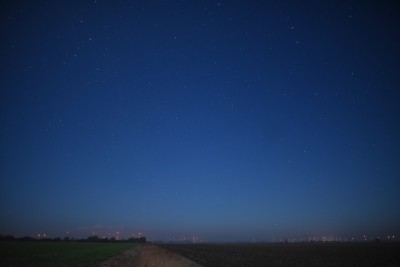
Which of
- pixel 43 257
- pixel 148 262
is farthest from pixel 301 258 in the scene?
pixel 43 257

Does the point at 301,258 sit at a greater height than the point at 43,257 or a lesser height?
lesser

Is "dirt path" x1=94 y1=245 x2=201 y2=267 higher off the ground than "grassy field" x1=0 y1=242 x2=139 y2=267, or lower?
lower

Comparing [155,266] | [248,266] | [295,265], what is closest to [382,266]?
[295,265]

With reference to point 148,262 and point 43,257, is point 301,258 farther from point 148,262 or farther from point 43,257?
point 43,257

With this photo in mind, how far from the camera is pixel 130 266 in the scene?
34750mm

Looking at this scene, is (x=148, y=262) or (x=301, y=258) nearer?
(x=148, y=262)

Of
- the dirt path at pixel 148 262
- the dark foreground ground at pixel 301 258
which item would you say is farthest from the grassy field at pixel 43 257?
the dark foreground ground at pixel 301 258

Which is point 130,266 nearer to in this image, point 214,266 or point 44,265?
A: point 214,266

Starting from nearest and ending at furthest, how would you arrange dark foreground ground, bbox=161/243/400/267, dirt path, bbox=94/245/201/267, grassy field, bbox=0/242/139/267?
grassy field, bbox=0/242/139/267 → dirt path, bbox=94/245/201/267 → dark foreground ground, bbox=161/243/400/267

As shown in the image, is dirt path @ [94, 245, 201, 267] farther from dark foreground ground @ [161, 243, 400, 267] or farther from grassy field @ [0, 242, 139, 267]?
dark foreground ground @ [161, 243, 400, 267]

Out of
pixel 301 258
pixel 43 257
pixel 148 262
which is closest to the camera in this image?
pixel 43 257

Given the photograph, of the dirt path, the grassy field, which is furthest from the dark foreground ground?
the grassy field

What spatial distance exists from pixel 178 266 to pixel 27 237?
127302mm

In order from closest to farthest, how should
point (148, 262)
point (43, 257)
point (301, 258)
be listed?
point (43, 257) → point (148, 262) → point (301, 258)
